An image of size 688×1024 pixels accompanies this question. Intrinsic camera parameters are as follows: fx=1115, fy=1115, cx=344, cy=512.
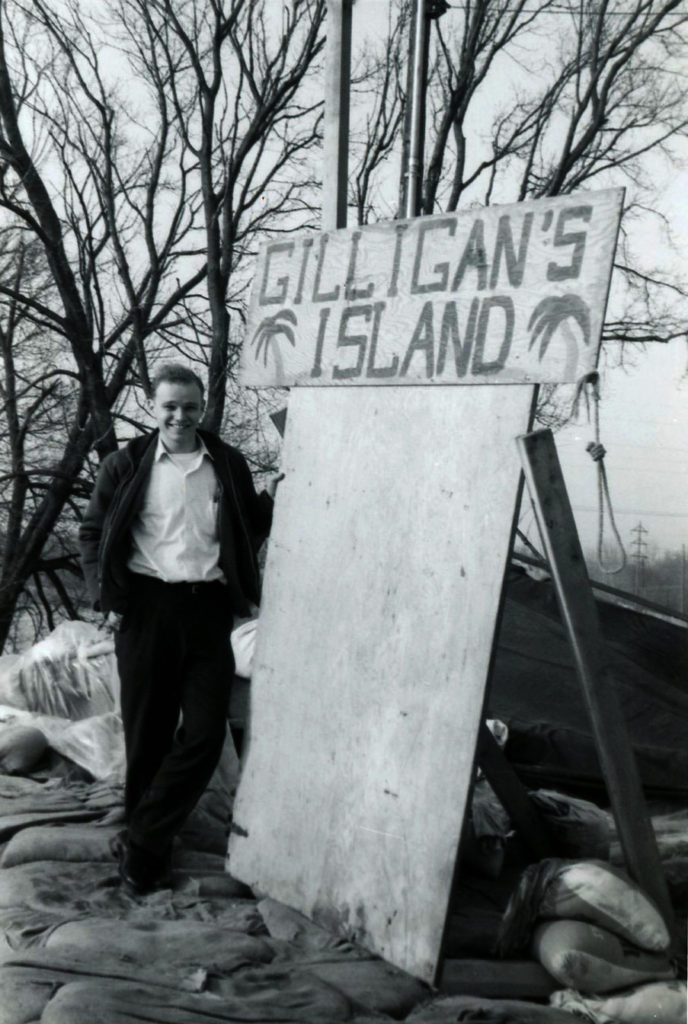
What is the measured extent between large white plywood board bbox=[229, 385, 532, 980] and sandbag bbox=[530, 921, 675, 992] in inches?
14.4

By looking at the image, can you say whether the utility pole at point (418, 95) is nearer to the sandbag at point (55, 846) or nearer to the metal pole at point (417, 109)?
the metal pole at point (417, 109)

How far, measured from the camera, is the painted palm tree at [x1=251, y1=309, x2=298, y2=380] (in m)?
3.89

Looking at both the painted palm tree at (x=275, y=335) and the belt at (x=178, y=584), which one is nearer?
the belt at (x=178, y=584)

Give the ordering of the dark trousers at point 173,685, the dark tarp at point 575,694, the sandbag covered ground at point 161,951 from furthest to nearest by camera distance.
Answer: the dark tarp at point 575,694
the dark trousers at point 173,685
the sandbag covered ground at point 161,951

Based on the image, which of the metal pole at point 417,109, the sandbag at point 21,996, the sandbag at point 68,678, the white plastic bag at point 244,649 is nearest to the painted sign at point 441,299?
the white plastic bag at point 244,649

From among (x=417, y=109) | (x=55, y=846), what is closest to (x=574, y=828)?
(x=55, y=846)

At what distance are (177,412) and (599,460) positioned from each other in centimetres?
138

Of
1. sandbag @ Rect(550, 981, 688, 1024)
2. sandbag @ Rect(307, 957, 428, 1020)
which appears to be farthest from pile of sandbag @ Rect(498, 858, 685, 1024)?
sandbag @ Rect(307, 957, 428, 1020)

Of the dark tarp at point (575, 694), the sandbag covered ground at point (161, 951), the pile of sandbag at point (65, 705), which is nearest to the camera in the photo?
the sandbag covered ground at point (161, 951)

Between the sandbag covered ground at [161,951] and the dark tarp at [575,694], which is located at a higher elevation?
the dark tarp at [575,694]

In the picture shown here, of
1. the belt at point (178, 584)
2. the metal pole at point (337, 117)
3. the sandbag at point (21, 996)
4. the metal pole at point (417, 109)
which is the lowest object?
the sandbag at point (21, 996)

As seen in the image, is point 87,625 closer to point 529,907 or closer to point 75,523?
point 529,907

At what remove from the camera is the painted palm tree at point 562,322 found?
3.00m

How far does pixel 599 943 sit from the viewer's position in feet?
9.86
